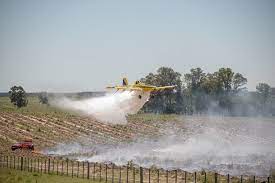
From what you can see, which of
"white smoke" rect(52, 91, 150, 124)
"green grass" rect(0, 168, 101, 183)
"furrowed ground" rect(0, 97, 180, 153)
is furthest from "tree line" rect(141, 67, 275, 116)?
"green grass" rect(0, 168, 101, 183)

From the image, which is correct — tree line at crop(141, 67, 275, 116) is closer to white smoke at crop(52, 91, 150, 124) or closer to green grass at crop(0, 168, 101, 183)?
white smoke at crop(52, 91, 150, 124)

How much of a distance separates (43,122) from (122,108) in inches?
1574

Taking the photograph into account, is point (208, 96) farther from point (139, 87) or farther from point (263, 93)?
point (139, 87)

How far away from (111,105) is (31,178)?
26.4 m

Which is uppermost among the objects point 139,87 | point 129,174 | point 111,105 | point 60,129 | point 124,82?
point 124,82

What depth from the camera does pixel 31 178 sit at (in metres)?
48.8

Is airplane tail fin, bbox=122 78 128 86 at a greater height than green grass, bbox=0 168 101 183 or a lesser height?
greater

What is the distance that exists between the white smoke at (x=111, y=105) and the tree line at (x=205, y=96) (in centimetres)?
6833

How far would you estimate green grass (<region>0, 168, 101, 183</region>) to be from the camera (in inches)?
1858

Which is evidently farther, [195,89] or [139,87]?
[195,89]

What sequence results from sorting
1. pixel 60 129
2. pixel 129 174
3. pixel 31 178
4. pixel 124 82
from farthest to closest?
pixel 60 129
pixel 124 82
pixel 129 174
pixel 31 178

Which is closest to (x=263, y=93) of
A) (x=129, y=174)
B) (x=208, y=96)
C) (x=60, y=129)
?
(x=208, y=96)

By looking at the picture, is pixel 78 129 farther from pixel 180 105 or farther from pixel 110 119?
pixel 180 105

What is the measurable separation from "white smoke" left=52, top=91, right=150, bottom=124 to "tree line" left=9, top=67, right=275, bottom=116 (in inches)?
2690
